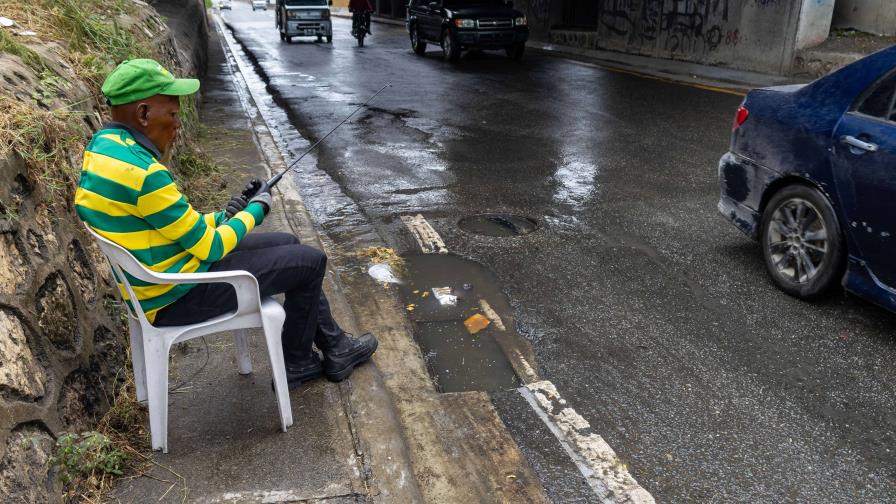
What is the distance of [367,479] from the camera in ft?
10.2

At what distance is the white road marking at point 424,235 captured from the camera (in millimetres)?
6062

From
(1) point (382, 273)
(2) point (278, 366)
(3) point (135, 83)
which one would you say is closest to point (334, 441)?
(2) point (278, 366)

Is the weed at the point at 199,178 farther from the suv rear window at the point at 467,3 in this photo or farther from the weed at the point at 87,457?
the suv rear window at the point at 467,3

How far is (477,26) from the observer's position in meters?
20.1

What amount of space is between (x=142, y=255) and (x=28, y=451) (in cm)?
80

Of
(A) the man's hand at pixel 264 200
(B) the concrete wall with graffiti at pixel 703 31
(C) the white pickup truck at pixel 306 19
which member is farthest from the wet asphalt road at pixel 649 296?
(C) the white pickup truck at pixel 306 19

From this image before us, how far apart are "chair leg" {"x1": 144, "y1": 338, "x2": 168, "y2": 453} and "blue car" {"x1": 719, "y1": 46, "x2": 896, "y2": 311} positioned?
3.80m

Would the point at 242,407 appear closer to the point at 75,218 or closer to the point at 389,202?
the point at 75,218

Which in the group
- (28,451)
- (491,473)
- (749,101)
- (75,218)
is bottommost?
(491,473)

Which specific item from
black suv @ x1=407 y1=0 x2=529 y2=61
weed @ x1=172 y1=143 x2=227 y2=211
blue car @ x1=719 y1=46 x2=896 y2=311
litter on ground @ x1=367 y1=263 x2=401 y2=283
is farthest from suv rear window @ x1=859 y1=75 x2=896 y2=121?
black suv @ x1=407 y1=0 x2=529 y2=61

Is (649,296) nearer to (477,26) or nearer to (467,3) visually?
(477,26)

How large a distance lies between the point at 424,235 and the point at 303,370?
2.76 metres

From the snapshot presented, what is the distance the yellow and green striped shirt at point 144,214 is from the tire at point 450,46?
18133 mm

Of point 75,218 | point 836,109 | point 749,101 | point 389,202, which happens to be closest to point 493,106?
point 389,202
